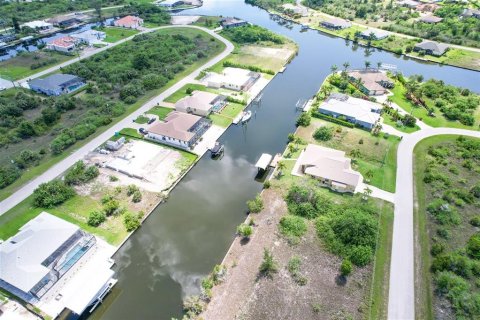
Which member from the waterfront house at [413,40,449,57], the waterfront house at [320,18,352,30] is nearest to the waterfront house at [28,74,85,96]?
the waterfront house at [320,18,352,30]

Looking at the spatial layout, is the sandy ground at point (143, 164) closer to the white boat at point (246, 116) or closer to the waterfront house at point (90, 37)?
the white boat at point (246, 116)

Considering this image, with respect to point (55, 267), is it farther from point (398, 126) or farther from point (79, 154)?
point (398, 126)

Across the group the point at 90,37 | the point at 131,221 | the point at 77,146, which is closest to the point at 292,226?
the point at 131,221

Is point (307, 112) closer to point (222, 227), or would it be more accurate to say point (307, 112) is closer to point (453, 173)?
point (453, 173)

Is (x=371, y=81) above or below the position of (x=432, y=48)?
below

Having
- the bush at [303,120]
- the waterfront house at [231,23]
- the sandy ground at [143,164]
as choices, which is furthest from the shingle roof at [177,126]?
the waterfront house at [231,23]

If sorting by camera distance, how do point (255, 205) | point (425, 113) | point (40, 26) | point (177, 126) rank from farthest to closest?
point (40, 26)
point (425, 113)
point (177, 126)
point (255, 205)
